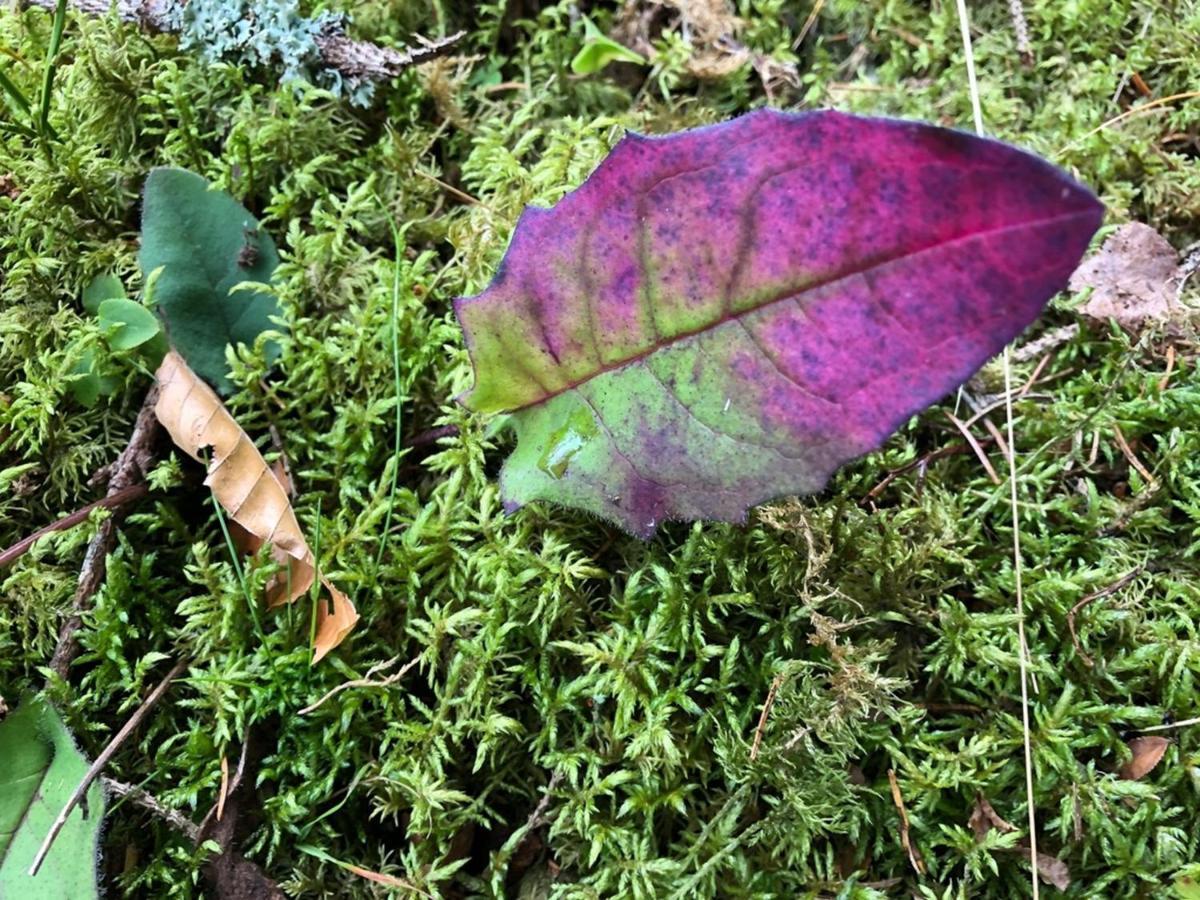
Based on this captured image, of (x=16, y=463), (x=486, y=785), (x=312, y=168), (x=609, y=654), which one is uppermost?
(x=312, y=168)

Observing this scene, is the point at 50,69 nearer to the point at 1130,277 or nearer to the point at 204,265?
the point at 204,265

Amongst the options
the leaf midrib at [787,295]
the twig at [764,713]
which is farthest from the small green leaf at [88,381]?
the twig at [764,713]

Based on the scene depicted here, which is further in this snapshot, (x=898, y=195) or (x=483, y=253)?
(x=483, y=253)

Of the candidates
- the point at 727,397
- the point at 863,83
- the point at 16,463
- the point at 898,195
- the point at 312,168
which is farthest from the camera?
the point at 863,83

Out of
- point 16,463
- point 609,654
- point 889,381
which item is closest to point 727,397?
point 889,381

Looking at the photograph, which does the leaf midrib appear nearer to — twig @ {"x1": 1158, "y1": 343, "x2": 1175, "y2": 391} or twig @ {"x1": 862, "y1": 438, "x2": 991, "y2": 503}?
twig @ {"x1": 862, "y1": 438, "x2": 991, "y2": 503}

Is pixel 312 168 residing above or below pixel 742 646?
above

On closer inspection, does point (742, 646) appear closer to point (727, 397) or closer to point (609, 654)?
point (609, 654)

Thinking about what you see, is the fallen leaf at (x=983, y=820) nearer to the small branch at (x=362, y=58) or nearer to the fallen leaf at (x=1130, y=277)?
the fallen leaf at (x=1130, y=277)
